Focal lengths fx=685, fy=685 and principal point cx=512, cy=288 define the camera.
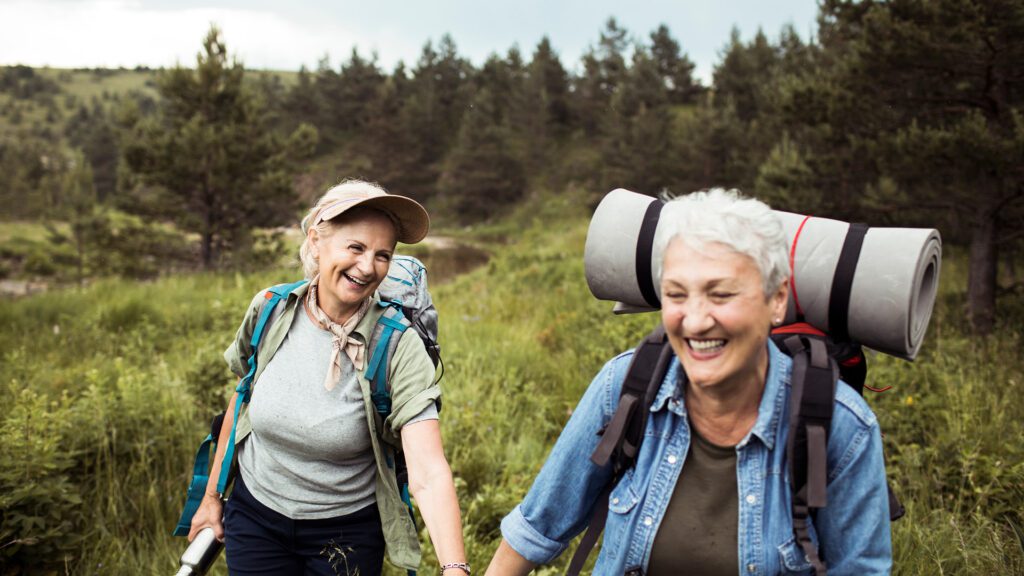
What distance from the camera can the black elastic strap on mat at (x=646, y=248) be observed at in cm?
185

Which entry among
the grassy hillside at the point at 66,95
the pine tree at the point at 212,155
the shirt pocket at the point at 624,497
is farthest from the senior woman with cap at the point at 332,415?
the grassy hillside at the point at 66,95

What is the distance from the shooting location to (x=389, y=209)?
7.39 ft

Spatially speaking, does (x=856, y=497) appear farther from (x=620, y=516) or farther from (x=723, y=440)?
(x=620, y=516)

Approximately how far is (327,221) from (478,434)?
261 centimetres

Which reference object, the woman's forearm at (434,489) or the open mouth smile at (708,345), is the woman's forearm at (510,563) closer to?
the woman's forearm at (434,489)

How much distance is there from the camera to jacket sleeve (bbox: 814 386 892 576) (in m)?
1.52

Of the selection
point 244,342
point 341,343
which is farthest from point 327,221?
point 244,342

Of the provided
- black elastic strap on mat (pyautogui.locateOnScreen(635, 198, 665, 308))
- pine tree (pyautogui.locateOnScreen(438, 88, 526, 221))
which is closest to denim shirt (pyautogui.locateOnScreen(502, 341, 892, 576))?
black elastic strap on mat (pyautogui.locateOnScreen(635, 198, 665, 308))

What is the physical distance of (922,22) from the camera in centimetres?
780

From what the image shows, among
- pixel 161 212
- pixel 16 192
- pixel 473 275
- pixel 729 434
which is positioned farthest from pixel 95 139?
pixel 729 434

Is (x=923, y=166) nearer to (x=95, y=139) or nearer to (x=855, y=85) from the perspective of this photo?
(x=855, y=85)

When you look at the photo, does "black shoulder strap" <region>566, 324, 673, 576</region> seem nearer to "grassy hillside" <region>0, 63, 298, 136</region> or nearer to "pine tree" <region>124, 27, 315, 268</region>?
"pine tree" <region>124, 27, 315, 268</region>

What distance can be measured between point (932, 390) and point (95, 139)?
54.9 meters

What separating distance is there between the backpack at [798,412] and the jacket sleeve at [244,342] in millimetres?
1328
